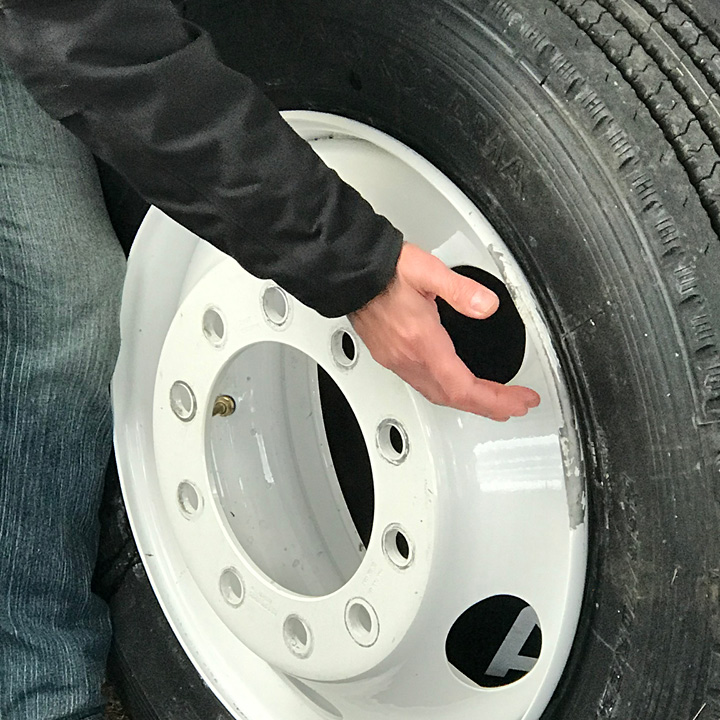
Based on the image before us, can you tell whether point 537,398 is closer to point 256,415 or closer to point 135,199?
point 256,415

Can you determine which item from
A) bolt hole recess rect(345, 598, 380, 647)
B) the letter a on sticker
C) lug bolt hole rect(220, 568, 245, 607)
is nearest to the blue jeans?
lug bolt hole rect(220, 568, 245, 607)

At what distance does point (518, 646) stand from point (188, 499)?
46cm

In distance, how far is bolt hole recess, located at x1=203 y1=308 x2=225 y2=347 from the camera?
1138 mm

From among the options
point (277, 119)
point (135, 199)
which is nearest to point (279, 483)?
point (135, 199)

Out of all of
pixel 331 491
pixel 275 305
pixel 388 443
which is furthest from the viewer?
pixel 331 491

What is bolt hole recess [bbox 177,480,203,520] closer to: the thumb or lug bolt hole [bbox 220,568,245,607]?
lug bolt hole [bbox 220,568,245,607]

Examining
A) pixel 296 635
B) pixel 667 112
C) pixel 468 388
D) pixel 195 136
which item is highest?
pixel 667 112

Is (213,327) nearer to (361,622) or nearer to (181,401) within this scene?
(181,401)

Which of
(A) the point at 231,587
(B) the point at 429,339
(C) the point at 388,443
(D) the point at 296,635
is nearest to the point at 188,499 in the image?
(A) the point at 231,587

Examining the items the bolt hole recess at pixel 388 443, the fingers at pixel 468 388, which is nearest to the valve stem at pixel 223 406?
the bolt hole recess at pixel 388 443

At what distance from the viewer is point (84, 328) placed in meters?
1.24

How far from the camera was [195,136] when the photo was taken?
0.79 meters

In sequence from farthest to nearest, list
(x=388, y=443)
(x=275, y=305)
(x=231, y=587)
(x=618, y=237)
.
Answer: (x=231, y=587), (x=275, y=305), (x=388, y=443), (x=618, y=237)

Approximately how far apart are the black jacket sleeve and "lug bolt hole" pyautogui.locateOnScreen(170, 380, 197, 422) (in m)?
0.41
